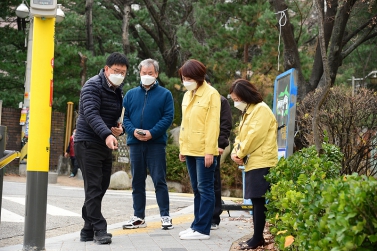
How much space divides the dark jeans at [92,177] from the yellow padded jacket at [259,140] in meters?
1.44

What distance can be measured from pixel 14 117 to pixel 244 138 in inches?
754

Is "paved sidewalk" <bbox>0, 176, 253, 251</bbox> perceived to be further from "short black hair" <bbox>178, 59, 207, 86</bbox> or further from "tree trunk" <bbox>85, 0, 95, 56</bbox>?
"tree trunk" <bbox>85, 0, 95, 56</bbox>

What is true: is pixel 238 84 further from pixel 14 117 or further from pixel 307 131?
pixel 14 117

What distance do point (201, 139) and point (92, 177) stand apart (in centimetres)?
120

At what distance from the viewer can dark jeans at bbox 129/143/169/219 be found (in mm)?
7289

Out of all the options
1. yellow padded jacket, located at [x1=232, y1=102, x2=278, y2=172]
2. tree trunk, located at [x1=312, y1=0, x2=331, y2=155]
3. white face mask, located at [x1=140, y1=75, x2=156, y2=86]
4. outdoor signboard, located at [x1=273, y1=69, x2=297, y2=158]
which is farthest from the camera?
outdoor signboard, located at [x1=273, y1=69, x2=297, y2=158]

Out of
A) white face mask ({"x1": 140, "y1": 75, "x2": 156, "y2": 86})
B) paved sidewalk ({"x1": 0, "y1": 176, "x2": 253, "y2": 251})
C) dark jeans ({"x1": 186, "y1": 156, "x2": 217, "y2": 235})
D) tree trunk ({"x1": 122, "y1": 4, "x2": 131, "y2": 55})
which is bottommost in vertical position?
paved sidewalk ({"x1": 0, "y1": 176, "x2": 253, "y2": 251})

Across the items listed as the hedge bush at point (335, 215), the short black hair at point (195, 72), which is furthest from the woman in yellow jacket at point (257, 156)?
the hedge bush at point (335, 215)

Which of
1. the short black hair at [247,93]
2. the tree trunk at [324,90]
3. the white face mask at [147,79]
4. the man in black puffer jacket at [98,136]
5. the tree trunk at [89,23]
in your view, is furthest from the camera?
the tree trunk at [89,23]

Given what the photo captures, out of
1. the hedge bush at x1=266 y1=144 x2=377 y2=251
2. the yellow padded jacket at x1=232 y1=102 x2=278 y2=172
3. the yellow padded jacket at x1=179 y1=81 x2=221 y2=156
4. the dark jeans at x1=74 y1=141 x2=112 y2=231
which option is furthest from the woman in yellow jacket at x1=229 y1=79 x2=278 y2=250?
the hedge bush at x1=266 y1=144 x2=377 y2=251

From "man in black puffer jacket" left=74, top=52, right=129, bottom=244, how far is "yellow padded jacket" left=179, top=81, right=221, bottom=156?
73cm

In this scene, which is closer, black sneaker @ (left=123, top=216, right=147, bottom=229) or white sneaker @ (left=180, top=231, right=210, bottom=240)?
white sneaker @ (left=180, top=231, right=210, bottom=240)

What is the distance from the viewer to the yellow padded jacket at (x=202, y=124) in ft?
21.8

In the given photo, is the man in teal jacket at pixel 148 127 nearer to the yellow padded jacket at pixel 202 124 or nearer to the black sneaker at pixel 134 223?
the black sneaker at pixel 134 223
